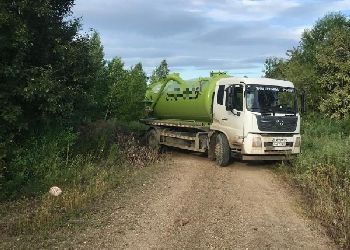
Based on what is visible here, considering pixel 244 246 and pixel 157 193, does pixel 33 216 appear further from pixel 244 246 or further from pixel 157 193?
pixel 244 246

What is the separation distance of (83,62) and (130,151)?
356cm

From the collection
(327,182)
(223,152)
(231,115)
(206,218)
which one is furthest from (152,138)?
(206,218)

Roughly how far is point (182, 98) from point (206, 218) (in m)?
9.02

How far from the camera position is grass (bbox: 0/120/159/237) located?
866cm

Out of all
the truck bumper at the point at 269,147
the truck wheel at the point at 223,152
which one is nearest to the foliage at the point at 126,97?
the truck wheel at the point at 223,152

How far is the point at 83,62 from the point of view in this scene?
12578 millimetres

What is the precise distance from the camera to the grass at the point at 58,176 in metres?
8.66

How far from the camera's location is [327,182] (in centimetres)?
1059

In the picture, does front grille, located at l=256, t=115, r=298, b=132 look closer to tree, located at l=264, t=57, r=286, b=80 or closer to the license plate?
the license plate

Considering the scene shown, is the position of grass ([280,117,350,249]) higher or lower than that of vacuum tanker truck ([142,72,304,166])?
lower

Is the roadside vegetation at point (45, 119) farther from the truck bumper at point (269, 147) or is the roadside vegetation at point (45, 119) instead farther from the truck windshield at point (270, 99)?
the truck windshield at point (270, 99)

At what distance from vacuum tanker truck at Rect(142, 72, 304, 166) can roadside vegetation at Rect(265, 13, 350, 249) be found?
2.75 ft

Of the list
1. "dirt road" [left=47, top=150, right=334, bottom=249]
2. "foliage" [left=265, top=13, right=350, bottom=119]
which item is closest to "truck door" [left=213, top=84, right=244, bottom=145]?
"dirt road" [left=47, top=150, right=334, bottom=249]

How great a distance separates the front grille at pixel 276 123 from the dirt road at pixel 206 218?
5.04ft
